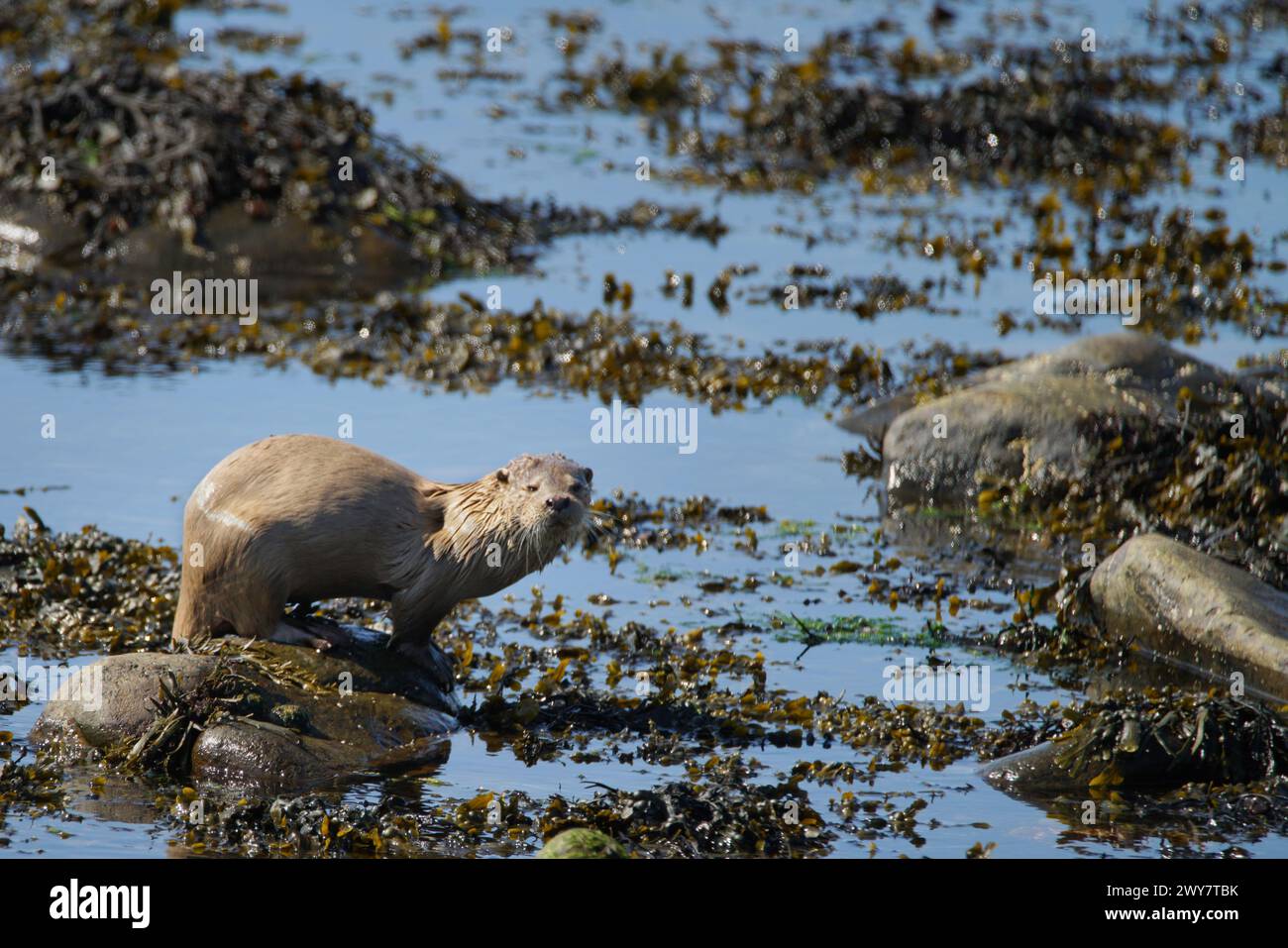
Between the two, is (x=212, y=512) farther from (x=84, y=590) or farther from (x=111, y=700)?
(x=84, y=590)

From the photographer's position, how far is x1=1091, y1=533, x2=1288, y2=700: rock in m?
9.56

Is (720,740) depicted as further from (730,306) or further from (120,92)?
(120,92)

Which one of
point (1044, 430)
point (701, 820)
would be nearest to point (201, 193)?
point (1044, 430)

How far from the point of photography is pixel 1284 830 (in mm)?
7707

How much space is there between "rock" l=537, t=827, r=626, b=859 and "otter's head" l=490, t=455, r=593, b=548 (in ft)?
5.10

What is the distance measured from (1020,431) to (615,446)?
2.88 m

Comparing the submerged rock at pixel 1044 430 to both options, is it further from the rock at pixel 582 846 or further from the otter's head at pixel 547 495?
the rock at pixel 582 846

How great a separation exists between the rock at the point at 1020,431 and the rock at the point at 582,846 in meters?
6.33

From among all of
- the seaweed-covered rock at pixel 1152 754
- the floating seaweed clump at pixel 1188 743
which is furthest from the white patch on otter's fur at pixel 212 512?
the floating seaweed clump at pixel 1188 743

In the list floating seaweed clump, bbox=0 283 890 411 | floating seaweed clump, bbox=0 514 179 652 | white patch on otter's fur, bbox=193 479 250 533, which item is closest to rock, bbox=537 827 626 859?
white patch on otter's fur, bbox=193 479 250 533

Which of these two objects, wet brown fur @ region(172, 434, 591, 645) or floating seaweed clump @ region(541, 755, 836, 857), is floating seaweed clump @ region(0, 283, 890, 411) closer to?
wet brown fur @ region(172, 434, 591, 645)

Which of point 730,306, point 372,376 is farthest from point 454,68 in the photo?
point 372,376

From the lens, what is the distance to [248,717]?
26.0 feet

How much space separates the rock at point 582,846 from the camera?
6.91m
